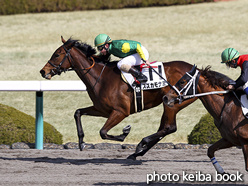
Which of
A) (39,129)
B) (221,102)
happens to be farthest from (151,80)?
(39,129)

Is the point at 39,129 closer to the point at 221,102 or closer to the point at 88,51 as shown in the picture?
the point at 88,51

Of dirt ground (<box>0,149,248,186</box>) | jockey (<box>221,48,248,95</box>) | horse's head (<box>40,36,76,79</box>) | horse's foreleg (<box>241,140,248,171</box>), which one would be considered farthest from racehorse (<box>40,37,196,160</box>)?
horse's foreleg (<box>241,140,248,171</box>)

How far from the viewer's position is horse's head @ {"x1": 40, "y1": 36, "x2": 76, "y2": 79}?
6113 millimetres

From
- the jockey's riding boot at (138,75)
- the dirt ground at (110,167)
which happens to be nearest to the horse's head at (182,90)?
the dirt ground at (110,167)

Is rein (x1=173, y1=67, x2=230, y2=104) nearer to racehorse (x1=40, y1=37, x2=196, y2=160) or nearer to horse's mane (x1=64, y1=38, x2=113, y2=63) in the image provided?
racehorse (x1=40, y1=37, x2=196, y2=160)

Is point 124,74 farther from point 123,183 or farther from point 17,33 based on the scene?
point 17,33

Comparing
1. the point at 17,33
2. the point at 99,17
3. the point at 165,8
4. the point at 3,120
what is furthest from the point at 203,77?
the point at 165,8

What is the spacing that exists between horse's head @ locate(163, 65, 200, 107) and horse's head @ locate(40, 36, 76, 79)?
2084mm

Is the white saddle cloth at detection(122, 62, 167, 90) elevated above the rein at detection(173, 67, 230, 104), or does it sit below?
above

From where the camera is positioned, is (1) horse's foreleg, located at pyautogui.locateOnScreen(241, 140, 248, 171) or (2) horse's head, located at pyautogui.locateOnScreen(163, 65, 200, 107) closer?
(1) horse's foreleg, located at pyautogui.locateOnScreen(241, 140, 248, 171)

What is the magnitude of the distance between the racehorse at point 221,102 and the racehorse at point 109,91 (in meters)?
1.18

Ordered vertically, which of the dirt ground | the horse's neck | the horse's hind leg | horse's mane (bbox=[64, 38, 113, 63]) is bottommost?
the dirt ground

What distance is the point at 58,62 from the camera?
6148mm

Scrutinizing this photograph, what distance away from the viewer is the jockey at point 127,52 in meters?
5.85
